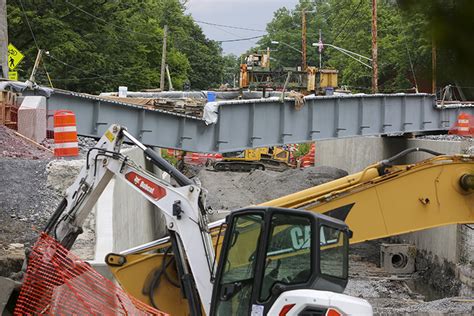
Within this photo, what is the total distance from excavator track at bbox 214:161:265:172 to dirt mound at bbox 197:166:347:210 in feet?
9.90

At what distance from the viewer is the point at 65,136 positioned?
15.7 metres

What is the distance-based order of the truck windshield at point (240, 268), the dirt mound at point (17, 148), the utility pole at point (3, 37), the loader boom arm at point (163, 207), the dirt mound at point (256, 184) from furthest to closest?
the dirt mound at point (256, 184), the utility pole at point (3, 37), the dirt mound at point (17, 148), the loader boom arm at point (163, 207), the truck windshield at point (240, 268)

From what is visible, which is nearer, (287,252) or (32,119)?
(287,252)

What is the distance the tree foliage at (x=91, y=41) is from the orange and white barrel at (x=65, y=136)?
35.3m

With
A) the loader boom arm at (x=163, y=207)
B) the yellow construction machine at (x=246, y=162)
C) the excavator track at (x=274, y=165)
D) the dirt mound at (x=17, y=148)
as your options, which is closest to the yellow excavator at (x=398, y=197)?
the loader boom arm at (x=163, y=207)

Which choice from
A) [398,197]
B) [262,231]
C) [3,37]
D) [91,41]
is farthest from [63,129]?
[91,41]

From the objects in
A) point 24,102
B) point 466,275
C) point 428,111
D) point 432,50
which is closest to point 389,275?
point 466,275

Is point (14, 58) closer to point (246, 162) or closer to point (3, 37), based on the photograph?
point (3, 37)

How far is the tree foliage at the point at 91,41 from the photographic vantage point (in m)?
51.4

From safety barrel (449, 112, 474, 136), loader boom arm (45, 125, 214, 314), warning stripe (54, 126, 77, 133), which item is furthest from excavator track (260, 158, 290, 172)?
loader boom arm (45, 125, 214, 314)

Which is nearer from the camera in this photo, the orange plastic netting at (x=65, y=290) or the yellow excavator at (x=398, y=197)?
the orange plastic netting at (x=65, y=290)

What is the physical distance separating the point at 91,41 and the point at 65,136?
4302 centimetres

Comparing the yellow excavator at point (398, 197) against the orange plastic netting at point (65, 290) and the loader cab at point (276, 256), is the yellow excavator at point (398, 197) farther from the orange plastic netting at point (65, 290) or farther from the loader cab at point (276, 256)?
the loader cab at point (276, 256)

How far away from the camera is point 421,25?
2172mm
